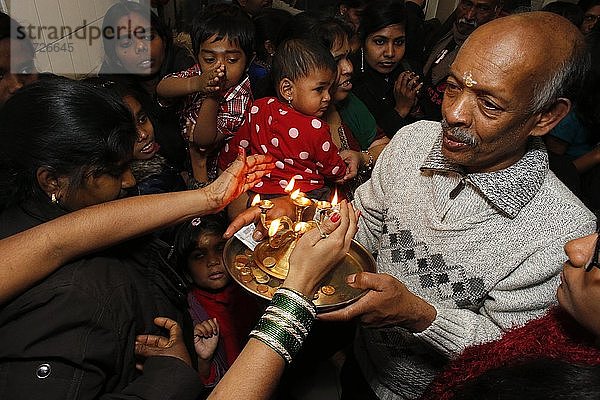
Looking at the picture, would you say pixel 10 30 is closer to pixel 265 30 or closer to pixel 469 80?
pixel 265 30

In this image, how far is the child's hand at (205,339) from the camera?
231cm

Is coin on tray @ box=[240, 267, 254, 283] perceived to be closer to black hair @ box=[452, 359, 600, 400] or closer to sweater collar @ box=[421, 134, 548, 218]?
black hair @ box=[452, 359, 600, 400]

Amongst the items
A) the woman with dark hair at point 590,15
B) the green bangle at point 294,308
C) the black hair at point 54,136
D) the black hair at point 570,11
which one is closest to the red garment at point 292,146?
the black hair at point 54,136

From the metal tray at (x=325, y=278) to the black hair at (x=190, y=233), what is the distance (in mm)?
814

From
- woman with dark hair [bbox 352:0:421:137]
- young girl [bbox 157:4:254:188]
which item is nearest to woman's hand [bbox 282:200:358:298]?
young girl [bbox 157:4:254:188]

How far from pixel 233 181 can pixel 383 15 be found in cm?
262

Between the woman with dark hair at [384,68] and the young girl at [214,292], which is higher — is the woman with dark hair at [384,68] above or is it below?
above

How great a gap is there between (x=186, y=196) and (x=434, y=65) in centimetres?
329

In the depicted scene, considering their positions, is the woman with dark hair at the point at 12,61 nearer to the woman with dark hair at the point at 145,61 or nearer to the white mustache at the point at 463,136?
the woman with dark hair at the point at 145,61

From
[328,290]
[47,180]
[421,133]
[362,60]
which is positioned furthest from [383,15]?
[47,180]

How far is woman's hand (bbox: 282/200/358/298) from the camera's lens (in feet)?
4.54

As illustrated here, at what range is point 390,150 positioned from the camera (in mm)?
2078

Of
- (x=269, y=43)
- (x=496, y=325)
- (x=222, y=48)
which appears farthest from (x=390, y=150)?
(x=269, y=43)

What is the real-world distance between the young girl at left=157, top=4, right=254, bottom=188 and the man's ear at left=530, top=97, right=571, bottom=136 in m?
2.28
